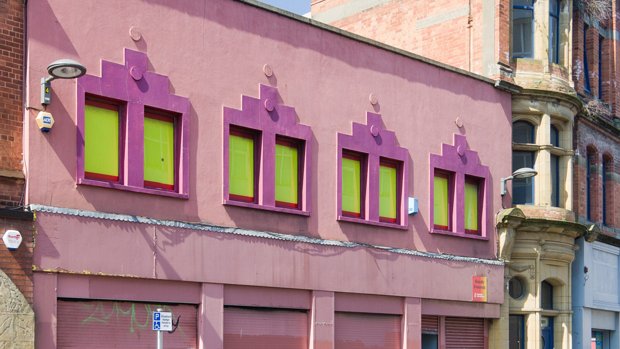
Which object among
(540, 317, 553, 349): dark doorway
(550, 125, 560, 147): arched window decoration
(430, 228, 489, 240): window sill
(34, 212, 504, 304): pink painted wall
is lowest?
(540, 317, 553, 349): dark doorway

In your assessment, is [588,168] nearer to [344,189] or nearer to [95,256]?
[344,189]

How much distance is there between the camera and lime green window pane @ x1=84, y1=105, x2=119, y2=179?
17.5m

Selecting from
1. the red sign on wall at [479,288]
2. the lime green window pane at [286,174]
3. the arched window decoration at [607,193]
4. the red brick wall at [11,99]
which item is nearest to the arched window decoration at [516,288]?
the red sign on wall at [479,288]

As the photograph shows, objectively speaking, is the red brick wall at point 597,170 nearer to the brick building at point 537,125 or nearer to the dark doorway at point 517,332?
the brick building at point 537,125

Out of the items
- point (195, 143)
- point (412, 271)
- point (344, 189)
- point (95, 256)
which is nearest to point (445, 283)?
point (412, 271)

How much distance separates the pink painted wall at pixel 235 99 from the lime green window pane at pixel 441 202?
0.47 m

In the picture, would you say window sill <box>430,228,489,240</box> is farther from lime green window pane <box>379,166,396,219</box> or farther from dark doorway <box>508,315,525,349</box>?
dark doorway <box>508,315,525,349</box>

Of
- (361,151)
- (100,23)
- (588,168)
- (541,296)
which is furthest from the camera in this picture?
(588,168)

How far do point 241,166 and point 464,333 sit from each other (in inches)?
330

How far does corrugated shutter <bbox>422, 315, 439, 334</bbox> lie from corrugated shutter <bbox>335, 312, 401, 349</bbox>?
41.9 inches

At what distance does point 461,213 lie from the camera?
25.2 meters

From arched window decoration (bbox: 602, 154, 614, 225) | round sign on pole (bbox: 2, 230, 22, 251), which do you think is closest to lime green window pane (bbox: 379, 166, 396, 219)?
round sign on pole (bbox: 2, 230, 22, 251)

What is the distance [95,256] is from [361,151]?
7.38 meters

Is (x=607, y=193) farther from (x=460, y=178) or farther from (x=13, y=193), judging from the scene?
(x=13, y=193)
